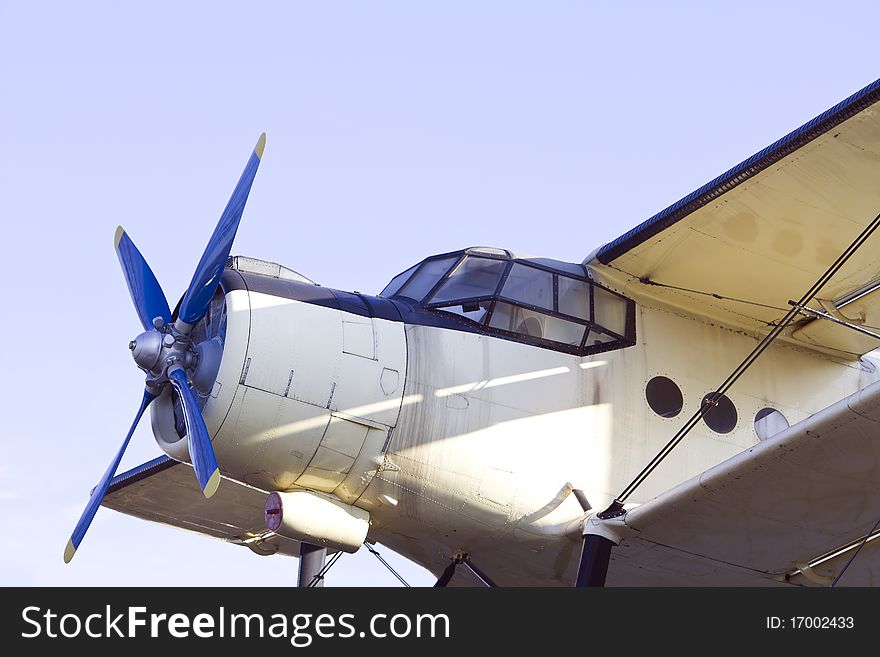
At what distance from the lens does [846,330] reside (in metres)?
13.5

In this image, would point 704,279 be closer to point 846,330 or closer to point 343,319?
point 846,330

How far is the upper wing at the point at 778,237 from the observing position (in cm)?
1143

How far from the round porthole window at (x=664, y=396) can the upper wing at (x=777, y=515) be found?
54.0 inches

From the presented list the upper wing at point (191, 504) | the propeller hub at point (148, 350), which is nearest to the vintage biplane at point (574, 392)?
the propeller hub at point (148, 350)

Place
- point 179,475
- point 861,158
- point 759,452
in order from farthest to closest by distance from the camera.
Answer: point 179,475
point 861,158
point 759,452

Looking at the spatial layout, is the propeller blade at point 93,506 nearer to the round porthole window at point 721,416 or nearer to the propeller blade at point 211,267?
the propeller blade at point 211,267

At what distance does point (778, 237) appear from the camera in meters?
12.5

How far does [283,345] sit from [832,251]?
502 centimetres

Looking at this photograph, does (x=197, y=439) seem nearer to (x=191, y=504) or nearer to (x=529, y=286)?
(x=529, y=286)

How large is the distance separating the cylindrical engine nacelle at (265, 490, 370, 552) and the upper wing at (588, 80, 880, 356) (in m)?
3.35

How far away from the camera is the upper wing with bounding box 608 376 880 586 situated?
1037cm

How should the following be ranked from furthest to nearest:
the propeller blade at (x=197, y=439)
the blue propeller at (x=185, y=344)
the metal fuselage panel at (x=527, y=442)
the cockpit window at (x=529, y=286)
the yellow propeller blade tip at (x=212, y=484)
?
1. the cockpit window at (x=529, y=286)
2. the metal fuselage panel at (x=527, y=442)
3. the blue propeller at (x=185, y=344)
4. the propeller blade at (x=197, y=439)
5. the yellow propeller blade tip at (x=212, y=484)

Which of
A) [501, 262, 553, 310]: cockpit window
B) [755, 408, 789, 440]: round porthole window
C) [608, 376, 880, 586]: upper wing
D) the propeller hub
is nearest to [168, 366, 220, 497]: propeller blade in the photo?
the propeller hub
